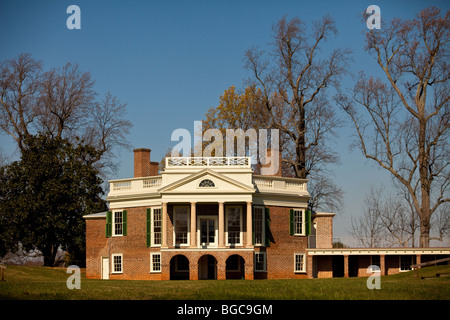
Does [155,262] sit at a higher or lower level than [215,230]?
lower

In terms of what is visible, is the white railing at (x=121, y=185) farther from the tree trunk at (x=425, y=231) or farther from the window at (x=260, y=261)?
the tree trunk at (x=425, y=231)

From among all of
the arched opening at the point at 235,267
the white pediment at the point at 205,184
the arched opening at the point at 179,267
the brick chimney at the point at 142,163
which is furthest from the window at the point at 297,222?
the brick chimney at the point at 142,163

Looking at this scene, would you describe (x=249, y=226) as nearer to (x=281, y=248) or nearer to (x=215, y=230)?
(x=215, y=230)

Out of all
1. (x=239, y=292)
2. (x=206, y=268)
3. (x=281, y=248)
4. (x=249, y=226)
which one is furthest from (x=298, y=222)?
(x=239, y=292)

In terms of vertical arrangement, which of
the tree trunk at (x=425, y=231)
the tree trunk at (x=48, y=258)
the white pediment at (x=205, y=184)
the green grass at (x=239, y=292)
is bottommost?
the tree trunk at (x=48, y=258)

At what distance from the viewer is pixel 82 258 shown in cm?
5734

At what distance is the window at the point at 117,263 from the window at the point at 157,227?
285 centimetres

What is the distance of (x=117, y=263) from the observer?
47.6 m

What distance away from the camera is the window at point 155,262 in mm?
46156

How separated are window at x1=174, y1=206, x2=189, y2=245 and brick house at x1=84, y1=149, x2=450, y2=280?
63mm

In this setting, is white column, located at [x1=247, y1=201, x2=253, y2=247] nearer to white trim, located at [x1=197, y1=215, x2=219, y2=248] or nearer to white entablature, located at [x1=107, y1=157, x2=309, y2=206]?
white entablature, located at [x1=107, y1=157, x2=309, y2=206]

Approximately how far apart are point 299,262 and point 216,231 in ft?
19.5

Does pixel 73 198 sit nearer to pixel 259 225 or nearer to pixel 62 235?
pixel 62 235

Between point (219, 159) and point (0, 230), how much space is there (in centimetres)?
1792
